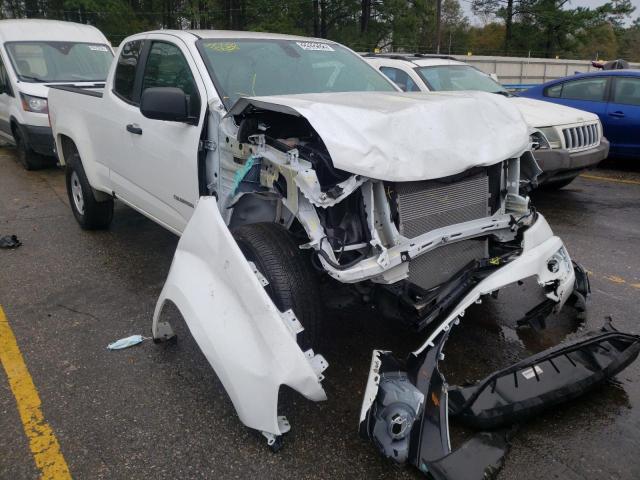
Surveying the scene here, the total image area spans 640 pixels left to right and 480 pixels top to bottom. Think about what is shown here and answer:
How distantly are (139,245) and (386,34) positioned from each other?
3695 cm

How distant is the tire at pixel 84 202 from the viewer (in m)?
5.31

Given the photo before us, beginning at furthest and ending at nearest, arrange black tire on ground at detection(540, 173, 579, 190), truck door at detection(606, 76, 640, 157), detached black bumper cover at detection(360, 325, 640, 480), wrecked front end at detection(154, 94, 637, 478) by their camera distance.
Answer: truck door at detection(606, 76, 640, 157), black tire on ground at detection(540, 173, 579, 190), wrecked front end at detection(154, 94, 637, 478), detached black bumper cover at detection(360, 325, 640, 480)

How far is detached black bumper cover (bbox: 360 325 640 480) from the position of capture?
88.9 inches

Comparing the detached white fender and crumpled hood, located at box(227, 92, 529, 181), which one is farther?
crumpled hood, located at box(227, 92, 529, 181)

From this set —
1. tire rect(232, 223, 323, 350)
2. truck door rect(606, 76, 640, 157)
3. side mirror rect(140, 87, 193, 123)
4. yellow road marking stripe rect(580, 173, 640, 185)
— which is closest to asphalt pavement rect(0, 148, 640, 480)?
tire rect(232, 223, 323, 350)

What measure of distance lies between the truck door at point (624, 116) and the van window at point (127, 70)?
6829mm

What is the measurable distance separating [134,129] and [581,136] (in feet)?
16.5

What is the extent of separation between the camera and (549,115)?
645 centimetres

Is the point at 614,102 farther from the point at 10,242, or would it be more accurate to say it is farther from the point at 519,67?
the point at 519,67

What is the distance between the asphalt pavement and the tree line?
28.6m

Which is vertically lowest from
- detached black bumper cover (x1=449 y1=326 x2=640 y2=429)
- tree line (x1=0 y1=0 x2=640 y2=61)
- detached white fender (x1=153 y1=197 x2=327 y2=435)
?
detached black bumper cover (x1=449 y1=326 x2=640 y2=429)

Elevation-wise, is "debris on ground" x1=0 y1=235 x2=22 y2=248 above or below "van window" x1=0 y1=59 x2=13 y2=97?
below

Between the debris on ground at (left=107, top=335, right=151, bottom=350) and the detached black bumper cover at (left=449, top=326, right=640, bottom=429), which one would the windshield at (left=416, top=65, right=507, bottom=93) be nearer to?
the detached black bumper cover at (left=449, top=326, right=640, bottom=429)

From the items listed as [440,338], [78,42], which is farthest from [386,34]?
[440,338]
